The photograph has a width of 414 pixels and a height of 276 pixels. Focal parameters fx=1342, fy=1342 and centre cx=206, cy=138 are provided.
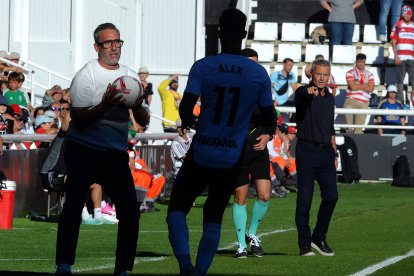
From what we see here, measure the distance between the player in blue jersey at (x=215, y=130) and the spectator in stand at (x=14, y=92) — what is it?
1335 centimetres

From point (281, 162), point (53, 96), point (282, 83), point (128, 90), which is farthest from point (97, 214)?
point (282, 83)

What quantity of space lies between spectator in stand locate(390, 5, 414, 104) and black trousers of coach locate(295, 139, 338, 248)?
61.5 feet

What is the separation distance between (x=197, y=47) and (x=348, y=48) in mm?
3789

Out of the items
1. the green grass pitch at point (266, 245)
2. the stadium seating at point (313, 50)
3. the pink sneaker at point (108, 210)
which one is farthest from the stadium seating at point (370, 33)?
the pink sneaker at point (108, 210)

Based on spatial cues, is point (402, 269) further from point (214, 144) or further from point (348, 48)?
point (348, 48)

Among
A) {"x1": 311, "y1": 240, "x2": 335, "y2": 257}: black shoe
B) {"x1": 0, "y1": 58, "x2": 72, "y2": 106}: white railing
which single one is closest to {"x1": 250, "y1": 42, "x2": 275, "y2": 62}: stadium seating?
{"x1": 0, "y1": 58, "x2": 72, "y2": 106}: white railing

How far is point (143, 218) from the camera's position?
19.4 meters

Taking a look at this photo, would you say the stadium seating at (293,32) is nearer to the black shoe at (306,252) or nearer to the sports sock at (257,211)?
the sports sock at (257,211)

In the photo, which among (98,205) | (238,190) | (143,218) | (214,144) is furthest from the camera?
(143,218)

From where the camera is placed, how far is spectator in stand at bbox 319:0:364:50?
33312mm

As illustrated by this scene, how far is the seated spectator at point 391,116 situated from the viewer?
29.9 meters

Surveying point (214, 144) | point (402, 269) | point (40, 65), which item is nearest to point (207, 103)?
point (214, 144)

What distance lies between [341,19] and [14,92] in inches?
499

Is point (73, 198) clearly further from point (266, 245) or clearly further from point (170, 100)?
point (170, 100)
